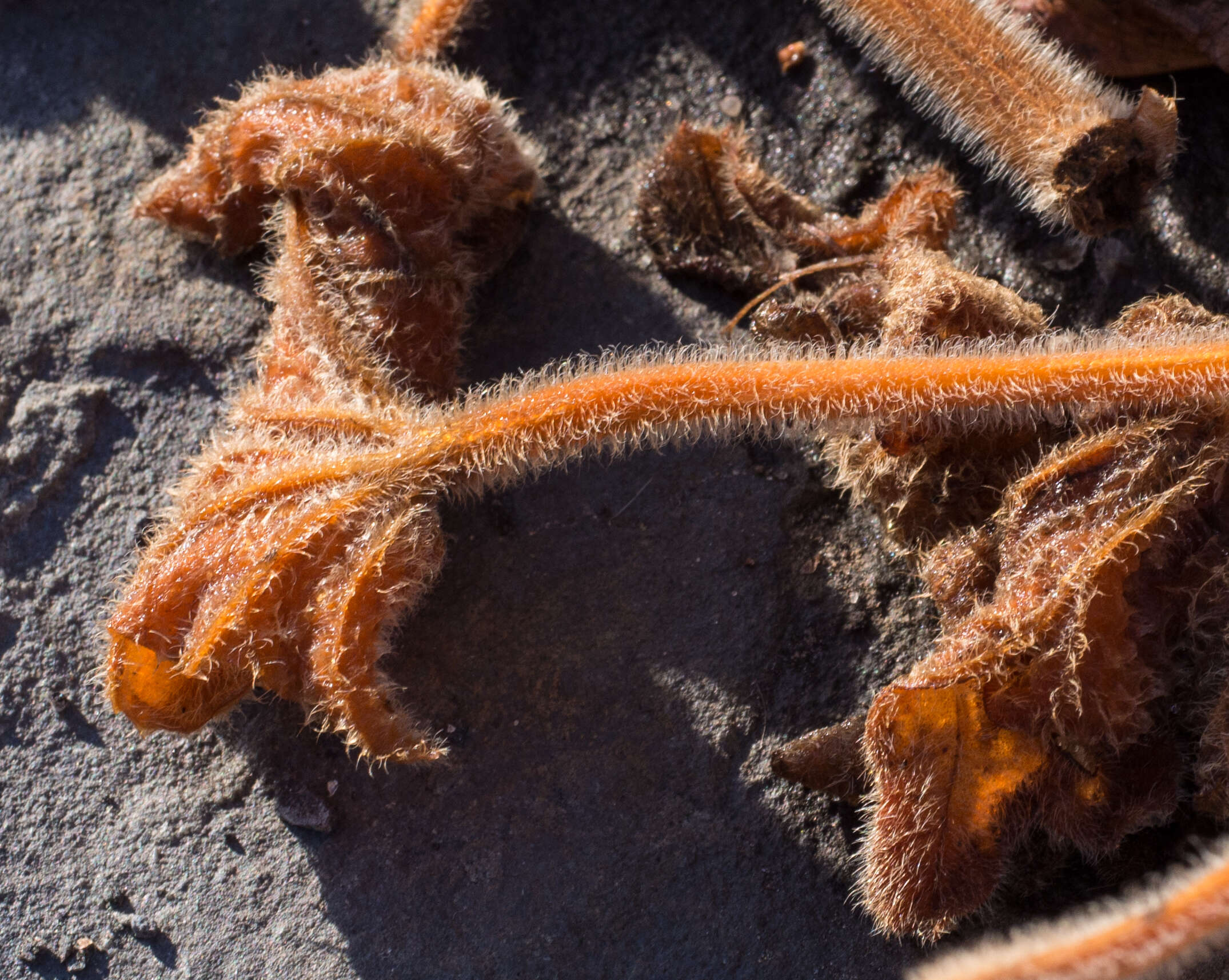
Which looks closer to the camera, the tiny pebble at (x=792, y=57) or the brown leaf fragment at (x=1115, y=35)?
the brown leaf fragment at (x=1115, y=35)

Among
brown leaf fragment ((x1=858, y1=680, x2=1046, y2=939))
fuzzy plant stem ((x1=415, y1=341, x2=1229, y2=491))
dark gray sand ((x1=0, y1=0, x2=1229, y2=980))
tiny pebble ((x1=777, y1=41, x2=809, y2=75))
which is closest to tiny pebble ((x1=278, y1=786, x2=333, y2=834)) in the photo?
dark gray sand ((x1=0, y1=0, x2=1229, y2=980))

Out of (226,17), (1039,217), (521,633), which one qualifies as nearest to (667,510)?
(521,633)

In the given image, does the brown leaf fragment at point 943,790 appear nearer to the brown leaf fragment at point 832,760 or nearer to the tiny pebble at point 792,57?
the brown leaf fragment at point 832,760

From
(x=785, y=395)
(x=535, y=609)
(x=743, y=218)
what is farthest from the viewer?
(x=743, y=218)

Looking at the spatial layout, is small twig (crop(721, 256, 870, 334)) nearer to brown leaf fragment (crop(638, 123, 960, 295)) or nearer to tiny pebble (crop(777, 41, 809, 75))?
brown leaf fragment (crop(638, 123, 960, 295))

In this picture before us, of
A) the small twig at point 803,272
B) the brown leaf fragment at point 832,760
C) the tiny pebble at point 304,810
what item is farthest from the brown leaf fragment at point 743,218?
the tiny pebble at point 304,810

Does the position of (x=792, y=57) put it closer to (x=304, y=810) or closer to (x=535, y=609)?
(x=535, y=609)

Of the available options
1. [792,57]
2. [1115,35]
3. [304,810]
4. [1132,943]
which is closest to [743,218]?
[792,57]

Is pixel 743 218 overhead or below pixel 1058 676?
overhead

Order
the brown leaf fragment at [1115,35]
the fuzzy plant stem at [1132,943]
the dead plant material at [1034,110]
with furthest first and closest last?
the brown leaf fragment at [1115,35]
the dead plant material at [1034,110]
the fuzzy plant stem at [1132,943]
